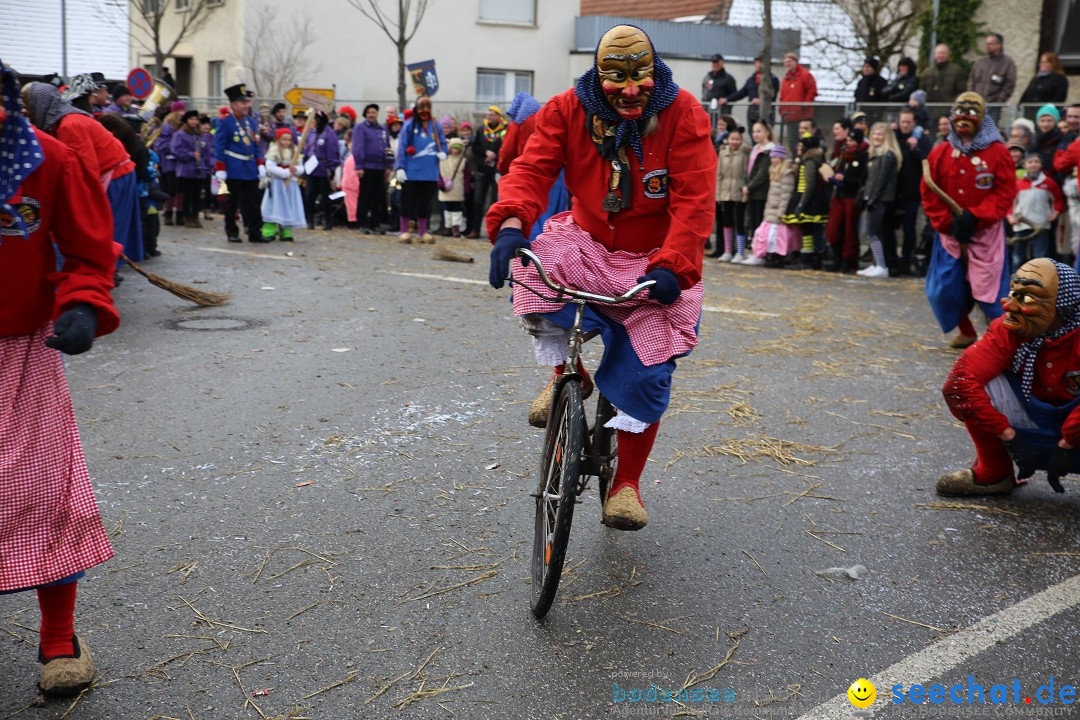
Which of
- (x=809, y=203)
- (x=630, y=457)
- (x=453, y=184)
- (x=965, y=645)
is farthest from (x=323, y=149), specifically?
(x=965, y=645)

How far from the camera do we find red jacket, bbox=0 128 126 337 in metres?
3.28

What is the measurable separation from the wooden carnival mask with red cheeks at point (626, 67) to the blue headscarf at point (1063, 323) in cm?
226

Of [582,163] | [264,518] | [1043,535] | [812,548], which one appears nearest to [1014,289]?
[1043,535]

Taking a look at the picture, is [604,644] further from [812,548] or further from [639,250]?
[639,250]

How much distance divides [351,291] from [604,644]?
27.1 ft

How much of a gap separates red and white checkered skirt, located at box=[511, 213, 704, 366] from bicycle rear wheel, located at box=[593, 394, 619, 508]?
372mm

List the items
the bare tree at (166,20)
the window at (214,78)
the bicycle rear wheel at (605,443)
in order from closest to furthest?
the bicycle rear wheel at (605,443), the bare tree at (166,20), the window at (214,78)

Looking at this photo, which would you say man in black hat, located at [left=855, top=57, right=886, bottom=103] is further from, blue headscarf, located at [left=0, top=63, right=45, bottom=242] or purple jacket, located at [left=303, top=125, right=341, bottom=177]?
blue headscarf, located at [left=0, top=63, right=45, bottom=242]

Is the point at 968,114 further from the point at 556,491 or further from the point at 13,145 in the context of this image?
the point at 13,145

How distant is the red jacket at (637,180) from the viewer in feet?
13.7

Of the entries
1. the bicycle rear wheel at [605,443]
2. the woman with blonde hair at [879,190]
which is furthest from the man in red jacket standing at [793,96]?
the bicycle rear wheel at [605,443]

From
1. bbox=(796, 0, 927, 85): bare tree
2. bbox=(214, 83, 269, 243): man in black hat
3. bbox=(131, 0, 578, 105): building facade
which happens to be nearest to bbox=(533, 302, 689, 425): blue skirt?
bbox=(214, 83, 269, 243): man in black hat

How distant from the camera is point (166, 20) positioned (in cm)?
3703

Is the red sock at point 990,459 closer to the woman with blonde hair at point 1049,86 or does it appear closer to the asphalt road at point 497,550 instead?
the asphalt road at point 497,550
